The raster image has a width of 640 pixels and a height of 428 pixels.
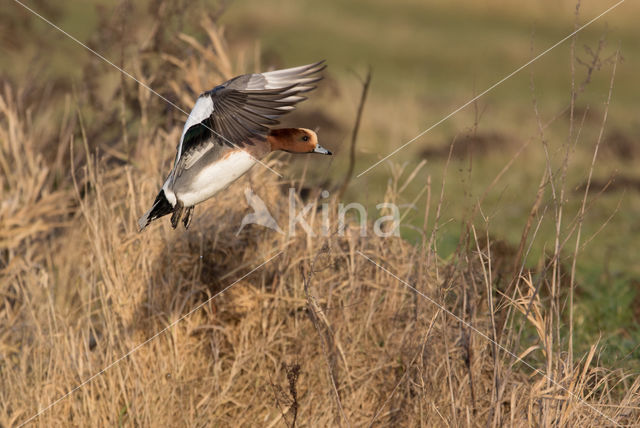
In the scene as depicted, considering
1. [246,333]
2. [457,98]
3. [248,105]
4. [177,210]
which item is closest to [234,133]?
[248,105]

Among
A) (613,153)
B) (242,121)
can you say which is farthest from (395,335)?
(613,153)

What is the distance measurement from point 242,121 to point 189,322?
6.05 feet

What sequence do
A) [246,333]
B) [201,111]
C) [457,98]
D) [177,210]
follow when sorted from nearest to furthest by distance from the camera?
[201,111]
[177,210]
[246,333]
[457,98]

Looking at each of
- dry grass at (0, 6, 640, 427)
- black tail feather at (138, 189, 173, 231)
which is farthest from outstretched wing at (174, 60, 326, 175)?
dry grass at (0, 6, 640, 427)

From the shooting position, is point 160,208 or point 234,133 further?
point 160,208

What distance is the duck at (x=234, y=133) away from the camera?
6.04 ft

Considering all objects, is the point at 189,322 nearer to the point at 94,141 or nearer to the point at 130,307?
the point at 130,307

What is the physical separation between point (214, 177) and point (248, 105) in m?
0.20

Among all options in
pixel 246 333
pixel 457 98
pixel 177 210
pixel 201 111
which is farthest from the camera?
pixel 457 98

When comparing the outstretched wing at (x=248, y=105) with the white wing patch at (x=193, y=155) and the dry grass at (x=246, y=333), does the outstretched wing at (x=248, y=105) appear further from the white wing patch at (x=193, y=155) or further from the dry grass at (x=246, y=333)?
the dry grass at (x=246, y=333)

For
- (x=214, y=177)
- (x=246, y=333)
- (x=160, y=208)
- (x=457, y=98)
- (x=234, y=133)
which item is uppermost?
(x=234, y=133)

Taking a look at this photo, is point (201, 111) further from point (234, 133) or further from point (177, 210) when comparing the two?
point (177, 210)

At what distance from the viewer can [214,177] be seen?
1914 mm

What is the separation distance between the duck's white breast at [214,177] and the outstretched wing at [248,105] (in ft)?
0.12
